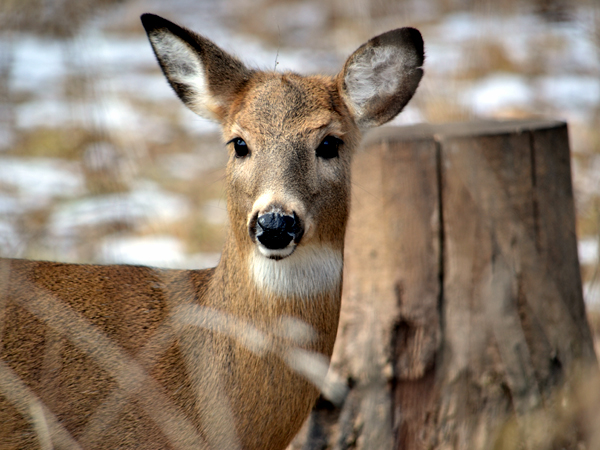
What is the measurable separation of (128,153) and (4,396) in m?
3.48

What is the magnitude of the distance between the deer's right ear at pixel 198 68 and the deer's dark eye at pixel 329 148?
53 cm

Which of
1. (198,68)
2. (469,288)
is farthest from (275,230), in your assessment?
(469,288)

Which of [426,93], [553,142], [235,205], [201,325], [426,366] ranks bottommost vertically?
[426,366]

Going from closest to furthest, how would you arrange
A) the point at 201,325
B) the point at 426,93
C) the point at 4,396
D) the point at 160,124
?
the point at 4,396 → the point at 201,325 → the point at 426,93 → the point at 160,124

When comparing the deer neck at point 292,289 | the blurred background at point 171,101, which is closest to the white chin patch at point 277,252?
the deer neck at point 292,289

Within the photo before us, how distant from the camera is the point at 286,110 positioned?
2.79 meters

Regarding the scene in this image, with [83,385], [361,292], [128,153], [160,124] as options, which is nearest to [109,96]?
[128,153]

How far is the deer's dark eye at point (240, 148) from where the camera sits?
2.82m

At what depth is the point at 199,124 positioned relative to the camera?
26.3ft

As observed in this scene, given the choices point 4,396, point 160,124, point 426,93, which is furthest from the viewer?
point 160,124

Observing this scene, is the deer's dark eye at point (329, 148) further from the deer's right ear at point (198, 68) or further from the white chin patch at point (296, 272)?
the deer's right ear at point (198, 68)

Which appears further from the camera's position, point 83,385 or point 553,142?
point 553,142

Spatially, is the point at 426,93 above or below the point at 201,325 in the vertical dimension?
above

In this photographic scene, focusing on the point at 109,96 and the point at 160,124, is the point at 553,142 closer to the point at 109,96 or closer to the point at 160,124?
the point at 109,96
